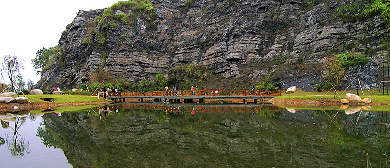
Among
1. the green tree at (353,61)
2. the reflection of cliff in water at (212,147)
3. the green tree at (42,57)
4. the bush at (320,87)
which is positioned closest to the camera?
the reflection of cliff in water at (212,147)

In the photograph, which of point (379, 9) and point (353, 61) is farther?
point (379, 9)

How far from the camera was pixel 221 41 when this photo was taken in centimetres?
5612

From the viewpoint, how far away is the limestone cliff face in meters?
42.2

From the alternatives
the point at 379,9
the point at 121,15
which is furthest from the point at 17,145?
the point at 121,15

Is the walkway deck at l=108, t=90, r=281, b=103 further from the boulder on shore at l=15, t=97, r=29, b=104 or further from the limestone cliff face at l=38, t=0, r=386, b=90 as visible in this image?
the boulder on shore at l=15, t=97, r=29, b=104

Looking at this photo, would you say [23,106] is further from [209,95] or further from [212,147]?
[212,147]

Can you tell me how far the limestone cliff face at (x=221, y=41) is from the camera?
42219 millimetres

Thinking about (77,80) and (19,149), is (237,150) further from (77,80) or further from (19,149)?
(77,80)

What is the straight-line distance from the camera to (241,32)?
2124 inches

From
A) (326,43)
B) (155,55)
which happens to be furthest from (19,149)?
(155,55)

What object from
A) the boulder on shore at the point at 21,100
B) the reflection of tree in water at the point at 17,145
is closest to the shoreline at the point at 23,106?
the boulder on shore at the point at 21,100

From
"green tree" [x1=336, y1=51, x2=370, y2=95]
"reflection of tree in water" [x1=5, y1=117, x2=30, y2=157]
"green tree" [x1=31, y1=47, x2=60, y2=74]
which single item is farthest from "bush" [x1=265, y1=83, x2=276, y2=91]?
"green tree" [x1=31, y1=47, x2=60, y2=74]

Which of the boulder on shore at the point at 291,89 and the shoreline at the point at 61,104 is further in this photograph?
the boulder on shore at the point at 291,89

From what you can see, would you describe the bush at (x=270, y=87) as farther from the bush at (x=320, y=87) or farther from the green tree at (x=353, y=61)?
the green tree at (x=353, y=61)
